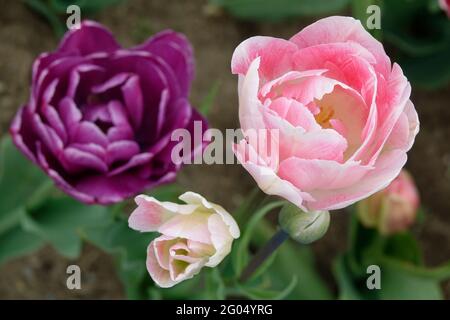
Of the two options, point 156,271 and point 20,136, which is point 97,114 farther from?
point 156,271

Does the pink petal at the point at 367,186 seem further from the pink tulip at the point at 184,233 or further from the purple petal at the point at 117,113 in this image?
the purple petal at the point at 117,113

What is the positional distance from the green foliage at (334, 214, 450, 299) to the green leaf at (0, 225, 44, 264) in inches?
14.1

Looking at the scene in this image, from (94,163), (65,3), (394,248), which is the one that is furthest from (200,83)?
(94,163)

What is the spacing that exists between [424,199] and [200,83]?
0.37 m

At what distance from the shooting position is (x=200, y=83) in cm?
117

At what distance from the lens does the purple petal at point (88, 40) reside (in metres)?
0.77

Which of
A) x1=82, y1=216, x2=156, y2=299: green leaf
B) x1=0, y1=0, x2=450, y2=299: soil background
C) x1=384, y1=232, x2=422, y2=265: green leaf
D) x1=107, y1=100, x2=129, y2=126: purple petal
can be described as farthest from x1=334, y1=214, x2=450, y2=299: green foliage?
x1=107, y1=100, x2=129, y2=126: purple petal

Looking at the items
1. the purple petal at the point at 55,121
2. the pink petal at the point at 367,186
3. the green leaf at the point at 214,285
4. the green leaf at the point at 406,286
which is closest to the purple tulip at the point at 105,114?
the purple petal at the point at 55,121

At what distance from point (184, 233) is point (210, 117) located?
0.60 m

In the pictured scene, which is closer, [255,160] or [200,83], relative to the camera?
[255,160]

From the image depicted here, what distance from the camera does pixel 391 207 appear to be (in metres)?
0.93

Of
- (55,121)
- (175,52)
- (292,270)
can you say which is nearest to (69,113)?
(55,121)

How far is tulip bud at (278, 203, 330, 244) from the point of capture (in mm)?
592

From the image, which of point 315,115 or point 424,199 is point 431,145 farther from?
point 315,115
